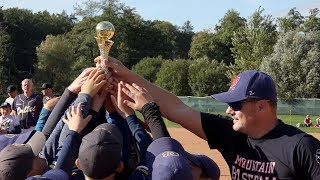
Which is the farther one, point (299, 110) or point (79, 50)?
point (79, 50)

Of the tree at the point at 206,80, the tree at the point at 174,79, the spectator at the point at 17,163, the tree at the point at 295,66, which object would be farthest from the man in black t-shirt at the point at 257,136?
the tree at the point at 174,79

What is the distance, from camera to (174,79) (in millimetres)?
63688

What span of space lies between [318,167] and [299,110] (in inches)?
1614

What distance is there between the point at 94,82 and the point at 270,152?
4.26 ft

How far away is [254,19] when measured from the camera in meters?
57.4

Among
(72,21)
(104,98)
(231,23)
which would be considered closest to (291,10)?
(231,23)

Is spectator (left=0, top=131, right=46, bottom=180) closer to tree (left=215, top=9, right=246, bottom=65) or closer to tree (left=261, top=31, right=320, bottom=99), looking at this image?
tree (left=261, top=31, right=320, bottom=99)

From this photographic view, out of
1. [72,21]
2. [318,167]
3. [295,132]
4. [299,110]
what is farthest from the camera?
[72,21]

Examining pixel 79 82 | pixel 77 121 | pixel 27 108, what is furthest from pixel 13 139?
pixel 27 108

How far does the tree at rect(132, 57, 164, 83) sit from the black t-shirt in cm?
6520

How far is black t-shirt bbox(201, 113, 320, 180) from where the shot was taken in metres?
3.08

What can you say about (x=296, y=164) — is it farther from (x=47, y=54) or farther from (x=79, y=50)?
(x=79, y=50)

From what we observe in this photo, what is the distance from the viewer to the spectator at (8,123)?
12.1 meters

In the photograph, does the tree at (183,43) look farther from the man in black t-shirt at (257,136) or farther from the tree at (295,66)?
the man in black t-shirt at (257,136)
